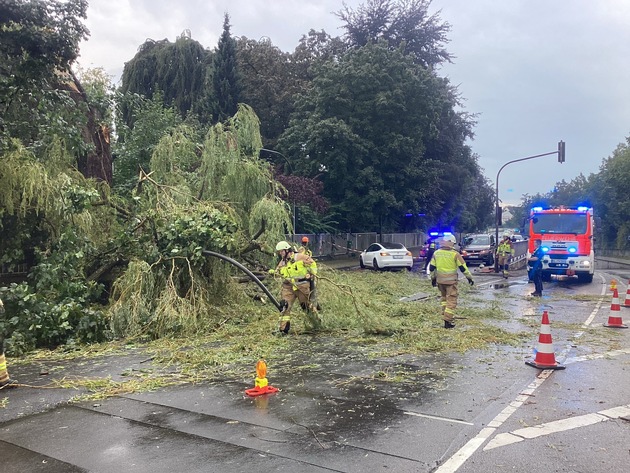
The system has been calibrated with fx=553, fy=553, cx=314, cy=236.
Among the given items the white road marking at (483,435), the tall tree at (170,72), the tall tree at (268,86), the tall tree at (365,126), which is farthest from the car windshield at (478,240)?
the white road marking at (483,435)

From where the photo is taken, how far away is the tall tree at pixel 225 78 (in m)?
32.0

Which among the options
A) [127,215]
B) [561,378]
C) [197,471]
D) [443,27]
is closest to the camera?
[197,471]

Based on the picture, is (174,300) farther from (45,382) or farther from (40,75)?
(40,75)

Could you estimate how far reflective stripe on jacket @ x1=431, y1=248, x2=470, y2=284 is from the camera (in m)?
10.4

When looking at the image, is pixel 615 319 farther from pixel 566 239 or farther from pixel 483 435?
pixel 566 239

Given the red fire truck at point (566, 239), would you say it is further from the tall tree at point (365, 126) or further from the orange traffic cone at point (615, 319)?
the tall tree at point (365, 126)

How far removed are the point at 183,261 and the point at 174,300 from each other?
0.99m

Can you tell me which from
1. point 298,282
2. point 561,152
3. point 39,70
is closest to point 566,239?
point 561,152

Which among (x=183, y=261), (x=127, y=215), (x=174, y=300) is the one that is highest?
(x=127, y=215)

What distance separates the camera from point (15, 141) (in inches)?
405

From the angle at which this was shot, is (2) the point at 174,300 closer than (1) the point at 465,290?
Yes

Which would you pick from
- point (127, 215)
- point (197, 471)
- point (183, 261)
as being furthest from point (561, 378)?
point (127, 215)

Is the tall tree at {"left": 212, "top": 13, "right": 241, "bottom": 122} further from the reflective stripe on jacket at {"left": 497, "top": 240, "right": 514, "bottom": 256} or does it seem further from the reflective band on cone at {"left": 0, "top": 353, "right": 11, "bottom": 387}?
the reflective band on cone at {"left": 0, "top": 353, "right": 11, "bottom": 387}

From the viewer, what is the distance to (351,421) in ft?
16.6
